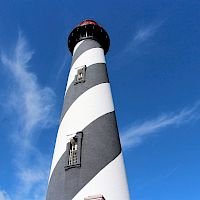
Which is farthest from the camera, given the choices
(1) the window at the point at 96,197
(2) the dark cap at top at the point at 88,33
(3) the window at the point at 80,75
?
(2) the dark cap at top at the point at 88,33

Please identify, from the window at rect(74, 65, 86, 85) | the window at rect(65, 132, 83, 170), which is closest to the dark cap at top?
the window at rect(74, 65, 86, 85)

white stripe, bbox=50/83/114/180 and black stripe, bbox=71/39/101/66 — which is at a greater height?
black stripe, bbox=71/39/101/66

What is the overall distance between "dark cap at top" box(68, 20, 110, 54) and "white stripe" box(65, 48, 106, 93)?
112cm

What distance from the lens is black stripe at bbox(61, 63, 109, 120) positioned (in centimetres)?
874

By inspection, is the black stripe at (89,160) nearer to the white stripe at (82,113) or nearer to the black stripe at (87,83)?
the white stripe at (82,113)

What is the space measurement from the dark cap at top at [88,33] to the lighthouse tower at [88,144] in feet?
5.29

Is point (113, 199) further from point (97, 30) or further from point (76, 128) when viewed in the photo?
point (97, 30)

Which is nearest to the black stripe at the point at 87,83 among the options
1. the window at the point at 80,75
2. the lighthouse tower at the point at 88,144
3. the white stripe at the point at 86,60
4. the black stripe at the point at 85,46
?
the lighthouse tower at the point at 88,144

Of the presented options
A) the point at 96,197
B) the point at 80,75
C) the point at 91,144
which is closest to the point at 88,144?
the point at 91,144

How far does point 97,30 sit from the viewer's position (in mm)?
11531

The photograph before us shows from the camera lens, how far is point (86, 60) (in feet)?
32.8

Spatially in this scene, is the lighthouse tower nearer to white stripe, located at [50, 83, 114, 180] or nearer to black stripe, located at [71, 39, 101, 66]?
white stripe, located at [50, 83, 114, 180]

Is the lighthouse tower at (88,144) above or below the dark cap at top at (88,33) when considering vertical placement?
below

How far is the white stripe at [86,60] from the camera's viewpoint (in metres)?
9.84
